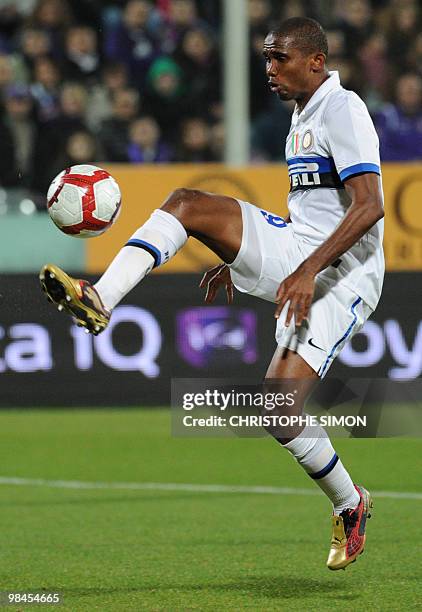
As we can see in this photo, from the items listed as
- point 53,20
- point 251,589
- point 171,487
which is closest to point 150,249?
point 251,589

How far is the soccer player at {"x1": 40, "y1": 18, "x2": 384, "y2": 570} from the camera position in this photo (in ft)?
16.5

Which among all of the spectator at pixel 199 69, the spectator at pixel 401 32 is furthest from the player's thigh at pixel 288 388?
the spectator at pixel 401 32

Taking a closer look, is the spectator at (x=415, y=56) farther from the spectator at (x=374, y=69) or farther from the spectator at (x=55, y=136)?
the spectator at (x=55, y=136)

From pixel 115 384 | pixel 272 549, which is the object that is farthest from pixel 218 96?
pixel 272 549

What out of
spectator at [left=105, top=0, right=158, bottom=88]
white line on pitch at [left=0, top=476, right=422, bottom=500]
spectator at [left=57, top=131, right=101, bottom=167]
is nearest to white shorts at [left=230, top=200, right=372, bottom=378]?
white line on pitch at [left=0, top=476, right=422, bottom=500]

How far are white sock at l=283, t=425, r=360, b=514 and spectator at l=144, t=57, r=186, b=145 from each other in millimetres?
7626

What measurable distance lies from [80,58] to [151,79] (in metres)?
0.73

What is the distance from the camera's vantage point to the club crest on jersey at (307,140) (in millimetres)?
5375

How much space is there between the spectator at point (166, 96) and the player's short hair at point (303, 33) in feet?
24.7

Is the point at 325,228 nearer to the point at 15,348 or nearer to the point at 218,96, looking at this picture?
the point at 15,348

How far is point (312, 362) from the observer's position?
17.6ft

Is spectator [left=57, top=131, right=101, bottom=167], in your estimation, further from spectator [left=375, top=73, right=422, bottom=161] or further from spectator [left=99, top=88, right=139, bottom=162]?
spectator [left=375, top=73, right=422, bottom=161]

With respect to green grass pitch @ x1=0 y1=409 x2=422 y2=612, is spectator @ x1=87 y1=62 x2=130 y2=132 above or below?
above

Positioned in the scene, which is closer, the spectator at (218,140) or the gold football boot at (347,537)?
the gold football boot at (347,537)
